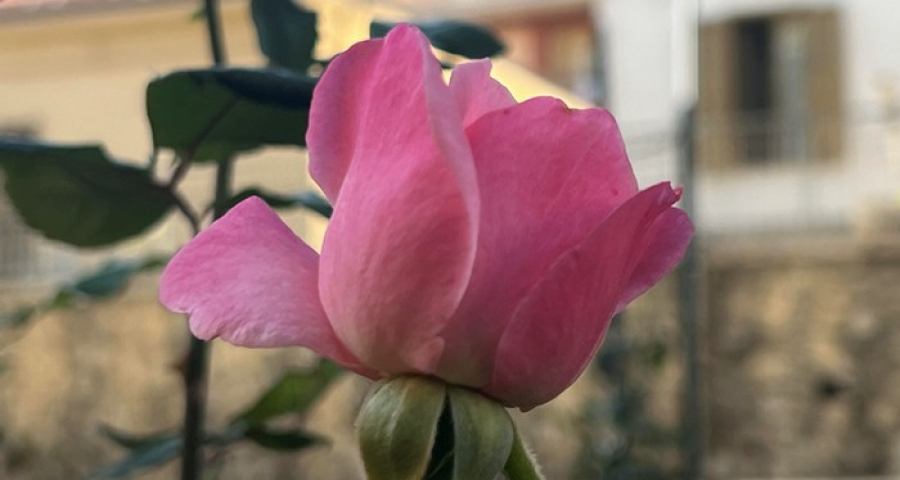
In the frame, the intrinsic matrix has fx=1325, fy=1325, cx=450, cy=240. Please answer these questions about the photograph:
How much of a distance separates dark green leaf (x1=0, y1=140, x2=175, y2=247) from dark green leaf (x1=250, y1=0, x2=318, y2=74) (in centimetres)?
6

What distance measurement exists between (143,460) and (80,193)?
114mm

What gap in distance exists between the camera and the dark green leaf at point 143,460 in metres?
0.49

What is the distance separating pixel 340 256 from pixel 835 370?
5507mm

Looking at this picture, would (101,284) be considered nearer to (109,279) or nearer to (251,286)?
(109,279)

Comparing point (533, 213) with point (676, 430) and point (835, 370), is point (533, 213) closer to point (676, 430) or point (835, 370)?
point (676, 430)

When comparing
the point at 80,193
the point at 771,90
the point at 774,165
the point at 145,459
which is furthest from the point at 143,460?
the point at 771,90

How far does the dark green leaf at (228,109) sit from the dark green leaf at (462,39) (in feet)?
0.26

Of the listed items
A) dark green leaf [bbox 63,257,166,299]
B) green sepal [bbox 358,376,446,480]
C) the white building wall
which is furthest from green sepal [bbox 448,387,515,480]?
the white building wall

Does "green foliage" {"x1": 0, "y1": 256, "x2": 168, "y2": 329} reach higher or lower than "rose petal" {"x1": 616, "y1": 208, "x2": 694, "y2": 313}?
lower

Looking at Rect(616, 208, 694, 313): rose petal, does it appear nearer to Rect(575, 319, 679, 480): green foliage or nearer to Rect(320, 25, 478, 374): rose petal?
Rect(320, 25, 478, 374): rose petal

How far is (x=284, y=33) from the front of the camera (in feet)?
1.46

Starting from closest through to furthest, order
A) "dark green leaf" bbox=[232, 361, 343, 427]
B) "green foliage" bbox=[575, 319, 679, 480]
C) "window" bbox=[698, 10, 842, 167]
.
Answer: "dark green leaf" bbox=[232, 361, 343, 427], "green foliage" bbox=[575, 319, 679, 480], "window" bbox=[698, 10, 842, 167]

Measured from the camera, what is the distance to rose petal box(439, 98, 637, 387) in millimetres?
232

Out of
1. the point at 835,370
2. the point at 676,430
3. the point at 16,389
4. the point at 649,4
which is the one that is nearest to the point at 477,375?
the point at 676,430
